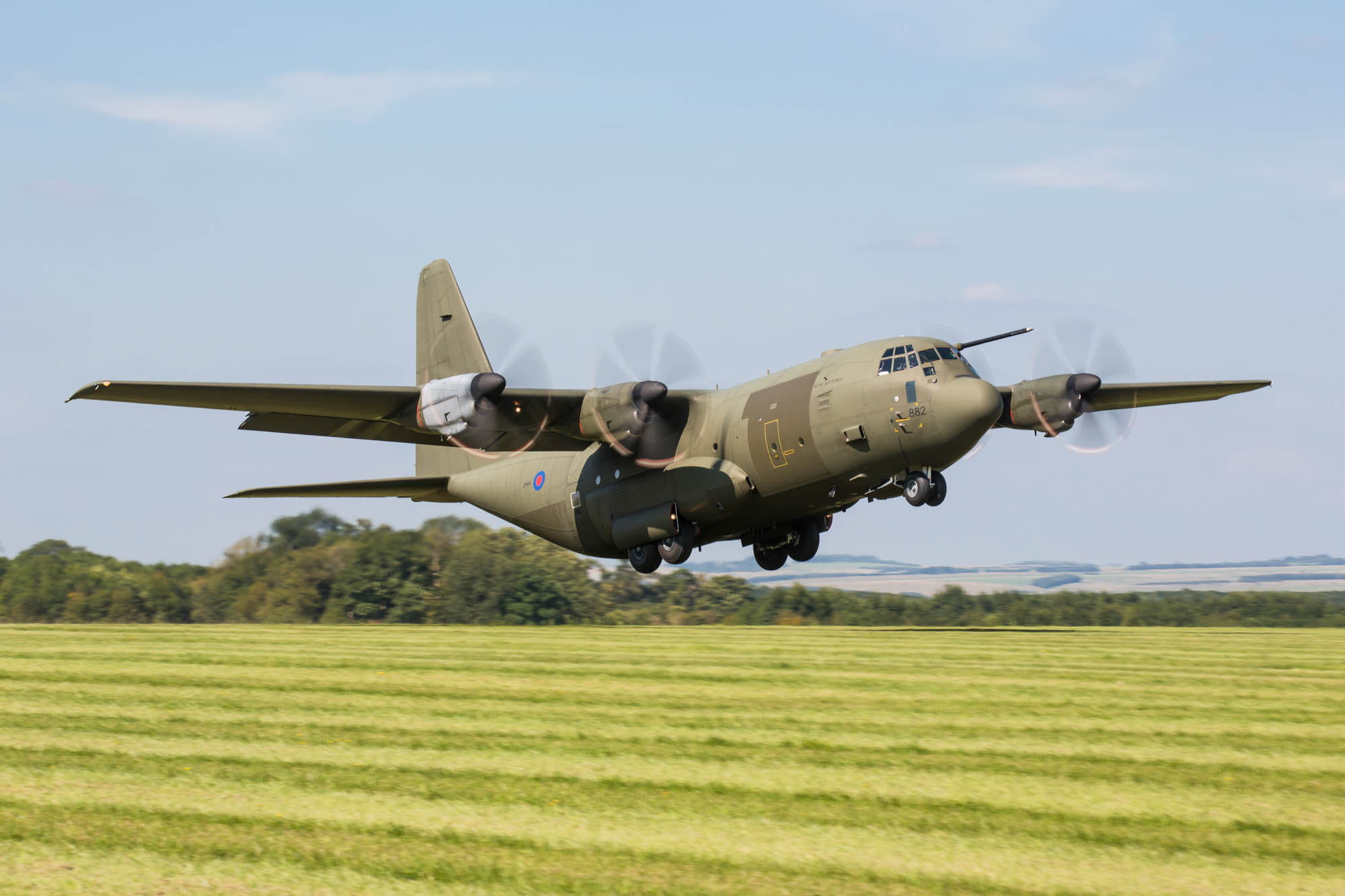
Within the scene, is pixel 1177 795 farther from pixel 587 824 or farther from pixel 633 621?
pixel 633 621

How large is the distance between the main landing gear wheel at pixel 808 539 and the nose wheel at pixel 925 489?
572 cm

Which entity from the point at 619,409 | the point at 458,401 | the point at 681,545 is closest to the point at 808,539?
the point at 681,545

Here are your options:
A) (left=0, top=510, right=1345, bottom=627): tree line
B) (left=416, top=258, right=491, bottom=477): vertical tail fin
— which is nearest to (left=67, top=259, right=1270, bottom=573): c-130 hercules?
(left=416, top=258, right=491, bottom=477): vertical tail fin

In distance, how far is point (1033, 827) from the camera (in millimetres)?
7922

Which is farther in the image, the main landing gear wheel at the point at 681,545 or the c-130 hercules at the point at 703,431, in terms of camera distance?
the main landing gear wheel at the point at 681,545

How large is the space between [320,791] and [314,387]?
1928 centimetres

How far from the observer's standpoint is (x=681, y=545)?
30.4 m

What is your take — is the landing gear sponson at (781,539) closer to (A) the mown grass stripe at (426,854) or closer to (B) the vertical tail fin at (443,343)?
(B) the vertical tail fin at (443,343)

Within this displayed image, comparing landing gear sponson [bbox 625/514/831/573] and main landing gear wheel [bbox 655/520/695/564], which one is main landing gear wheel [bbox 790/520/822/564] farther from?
main landing gear wheel [bbox 655/520/695/564]

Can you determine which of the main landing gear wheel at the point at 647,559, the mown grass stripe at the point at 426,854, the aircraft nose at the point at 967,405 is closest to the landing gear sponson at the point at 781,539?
the main landing gear wheel at the point at 647,559

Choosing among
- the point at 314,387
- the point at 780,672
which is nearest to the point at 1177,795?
the point at 780,672

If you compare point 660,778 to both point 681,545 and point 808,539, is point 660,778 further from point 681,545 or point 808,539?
point 808,539

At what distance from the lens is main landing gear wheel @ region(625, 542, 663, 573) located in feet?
104

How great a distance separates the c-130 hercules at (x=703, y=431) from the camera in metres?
26.2
